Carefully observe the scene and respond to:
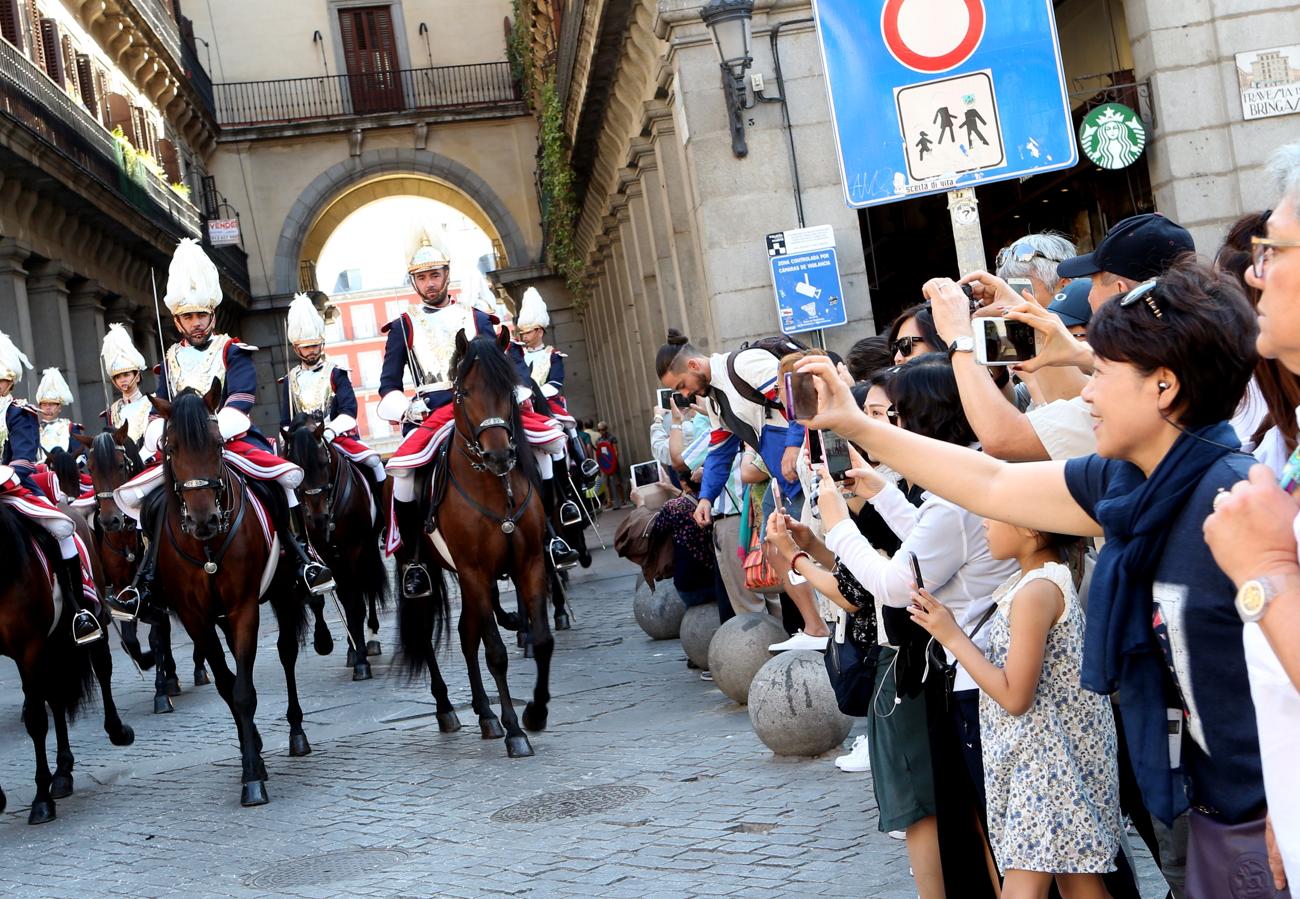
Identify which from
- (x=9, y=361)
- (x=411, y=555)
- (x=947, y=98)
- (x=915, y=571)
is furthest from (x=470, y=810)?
(x=9, y=361)

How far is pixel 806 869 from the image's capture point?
5.78 metres

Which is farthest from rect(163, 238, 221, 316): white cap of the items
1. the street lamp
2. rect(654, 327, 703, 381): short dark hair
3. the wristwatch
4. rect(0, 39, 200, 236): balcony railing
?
rect(0, 39, 200, 236): balcony railing

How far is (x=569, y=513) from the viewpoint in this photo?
36.3 feet

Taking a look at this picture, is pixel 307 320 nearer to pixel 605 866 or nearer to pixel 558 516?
pixel 558 516

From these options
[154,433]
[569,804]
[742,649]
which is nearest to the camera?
[569,804]

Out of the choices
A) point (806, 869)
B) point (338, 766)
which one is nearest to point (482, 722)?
point (338, 766)

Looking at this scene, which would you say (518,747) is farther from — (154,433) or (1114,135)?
(1114,135)

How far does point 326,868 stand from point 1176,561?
4877 mm

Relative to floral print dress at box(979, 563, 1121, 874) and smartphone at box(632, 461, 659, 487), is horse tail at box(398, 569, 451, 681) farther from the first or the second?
floral print dress at box(979, 563, 1121, 874)

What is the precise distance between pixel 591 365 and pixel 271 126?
35.3 ft

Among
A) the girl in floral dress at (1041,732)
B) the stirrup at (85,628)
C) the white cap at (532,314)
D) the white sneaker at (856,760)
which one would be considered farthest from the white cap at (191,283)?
the white cap at (532,314)

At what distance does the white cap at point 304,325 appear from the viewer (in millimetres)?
14664

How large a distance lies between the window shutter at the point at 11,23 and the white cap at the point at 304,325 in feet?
42.8

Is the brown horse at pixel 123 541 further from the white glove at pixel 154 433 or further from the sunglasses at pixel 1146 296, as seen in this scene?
the sunglasses at pixel 1146 296
